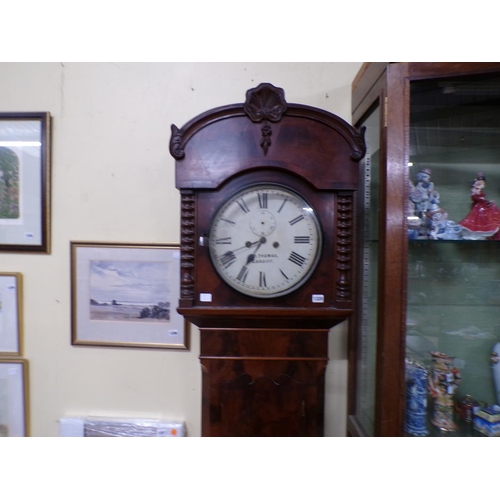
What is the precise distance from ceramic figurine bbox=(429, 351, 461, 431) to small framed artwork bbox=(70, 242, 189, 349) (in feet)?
2.35

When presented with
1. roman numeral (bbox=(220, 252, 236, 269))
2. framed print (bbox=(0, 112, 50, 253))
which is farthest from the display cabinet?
framed print (bbox=(0, 112, 50, 253))

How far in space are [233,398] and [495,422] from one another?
0.69 meters

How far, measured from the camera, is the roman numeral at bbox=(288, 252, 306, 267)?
0.78 metres

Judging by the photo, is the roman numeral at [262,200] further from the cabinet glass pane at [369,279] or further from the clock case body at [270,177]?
the cabinet glass pane at [369,279]

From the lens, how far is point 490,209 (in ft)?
2.85

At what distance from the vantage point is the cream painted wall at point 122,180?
103cm

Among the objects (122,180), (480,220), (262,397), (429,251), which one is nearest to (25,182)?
(122,180)

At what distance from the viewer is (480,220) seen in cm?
87

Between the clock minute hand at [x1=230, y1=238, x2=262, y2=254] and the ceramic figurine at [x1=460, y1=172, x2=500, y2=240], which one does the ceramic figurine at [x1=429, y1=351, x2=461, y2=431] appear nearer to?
the ceramic figurine at [x1=460, y1=172, x2=500, y2=240]

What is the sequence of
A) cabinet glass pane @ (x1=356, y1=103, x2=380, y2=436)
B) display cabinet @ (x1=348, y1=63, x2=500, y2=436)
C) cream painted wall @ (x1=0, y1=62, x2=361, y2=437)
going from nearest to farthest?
display cabinet @ (x1=348, y1=63, x2=500, y2=436)
cabinet glass pane @ (x1=356, y1=103, x2=380, y2=436)
cream painted wall @ (x1=0, y1=62, x2=361, y2=437)

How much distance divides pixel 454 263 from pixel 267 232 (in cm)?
53

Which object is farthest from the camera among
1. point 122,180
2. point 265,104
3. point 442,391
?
point 122,180

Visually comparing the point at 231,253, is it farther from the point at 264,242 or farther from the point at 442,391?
the point at 442,391

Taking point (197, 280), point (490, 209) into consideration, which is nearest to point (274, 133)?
point (197, 280)
